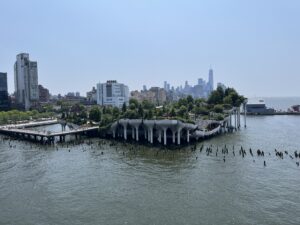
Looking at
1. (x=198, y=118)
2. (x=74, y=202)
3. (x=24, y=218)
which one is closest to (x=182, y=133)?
(x=198, y=118)

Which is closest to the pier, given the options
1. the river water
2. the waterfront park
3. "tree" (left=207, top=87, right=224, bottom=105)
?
the waterfront park

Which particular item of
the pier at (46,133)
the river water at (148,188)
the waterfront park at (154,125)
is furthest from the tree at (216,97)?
the river water at (148,188)

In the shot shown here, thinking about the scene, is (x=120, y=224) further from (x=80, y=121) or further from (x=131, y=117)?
(x=80, y=121)

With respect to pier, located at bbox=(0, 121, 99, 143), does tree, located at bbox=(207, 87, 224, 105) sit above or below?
above

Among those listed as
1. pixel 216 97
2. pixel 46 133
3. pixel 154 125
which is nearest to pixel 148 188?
pixel 154 125

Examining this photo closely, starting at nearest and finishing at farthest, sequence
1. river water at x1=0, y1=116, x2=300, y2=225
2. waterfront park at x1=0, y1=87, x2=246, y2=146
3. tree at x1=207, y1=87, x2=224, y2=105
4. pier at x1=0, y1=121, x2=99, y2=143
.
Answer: river water at x1=0, y1=116, x2=300, y2=225 < waterfront park at x1=0, y1=87, x2=246, y2=146 < pier at x1=0, y1=121, x2=99, y2=143 < tree at x1=207, y1=87, x2=224, y2=105

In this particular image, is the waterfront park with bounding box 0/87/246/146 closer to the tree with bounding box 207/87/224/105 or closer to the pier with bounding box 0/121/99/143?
the pier with bounding box 0/121/99/143

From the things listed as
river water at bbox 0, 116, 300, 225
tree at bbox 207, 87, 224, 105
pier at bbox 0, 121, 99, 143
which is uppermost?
tree at bbox 207, 87, 224, 105

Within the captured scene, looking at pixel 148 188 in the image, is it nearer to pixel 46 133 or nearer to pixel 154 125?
pixel 154 125
